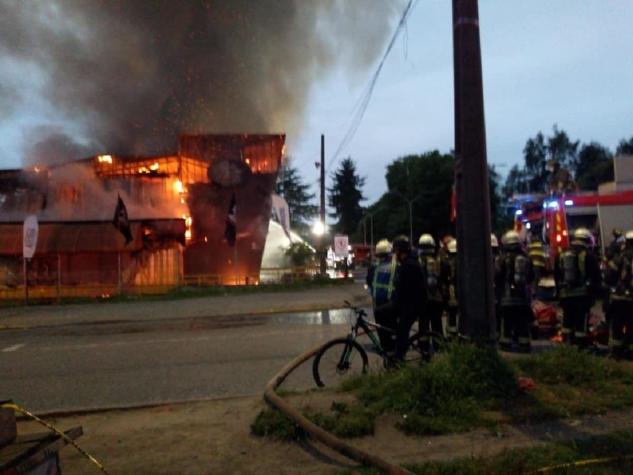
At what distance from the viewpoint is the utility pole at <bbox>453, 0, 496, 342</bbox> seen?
5.90 m

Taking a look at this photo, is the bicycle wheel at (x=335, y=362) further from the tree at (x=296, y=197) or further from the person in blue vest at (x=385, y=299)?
the tree at (x=296, y=197)

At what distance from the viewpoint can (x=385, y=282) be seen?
7168mm

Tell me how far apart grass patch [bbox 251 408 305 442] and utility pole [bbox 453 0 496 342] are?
1.77 metres

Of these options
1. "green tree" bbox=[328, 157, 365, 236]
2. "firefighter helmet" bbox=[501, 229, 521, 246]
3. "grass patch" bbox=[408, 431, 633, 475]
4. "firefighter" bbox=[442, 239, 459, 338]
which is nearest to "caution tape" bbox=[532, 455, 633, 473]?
"grass patch" bbox=[408, 431, 633, 475]

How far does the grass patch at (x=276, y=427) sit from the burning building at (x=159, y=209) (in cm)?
2438

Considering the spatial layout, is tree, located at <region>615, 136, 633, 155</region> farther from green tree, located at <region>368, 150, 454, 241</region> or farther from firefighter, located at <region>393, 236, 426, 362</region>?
firefighter, located at <region>393, 236, 426, 362</region>

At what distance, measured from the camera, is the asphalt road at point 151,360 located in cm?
750

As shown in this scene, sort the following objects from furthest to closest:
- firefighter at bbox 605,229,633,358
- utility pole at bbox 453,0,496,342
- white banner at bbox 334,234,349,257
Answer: white banner at bbox 334,234,349,257 < firefighter at bbox 605,229,633,358 < utility pole at bbox 453,0,496,342

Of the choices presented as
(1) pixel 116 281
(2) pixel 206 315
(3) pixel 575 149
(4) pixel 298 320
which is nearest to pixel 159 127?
(1) pixel 116 281

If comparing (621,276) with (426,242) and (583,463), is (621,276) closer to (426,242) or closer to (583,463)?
(426,242)

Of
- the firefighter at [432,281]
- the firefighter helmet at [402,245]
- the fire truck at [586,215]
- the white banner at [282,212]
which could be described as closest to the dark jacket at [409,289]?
the firefighter helmet at [402,245]

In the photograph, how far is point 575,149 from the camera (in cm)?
6756

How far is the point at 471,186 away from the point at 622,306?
10.3 feet

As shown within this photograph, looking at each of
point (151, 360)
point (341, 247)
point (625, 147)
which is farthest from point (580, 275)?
point (625, 147)
